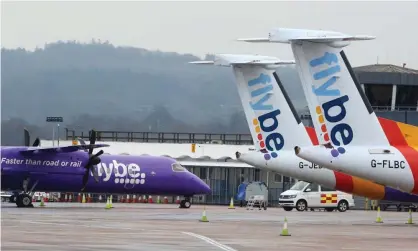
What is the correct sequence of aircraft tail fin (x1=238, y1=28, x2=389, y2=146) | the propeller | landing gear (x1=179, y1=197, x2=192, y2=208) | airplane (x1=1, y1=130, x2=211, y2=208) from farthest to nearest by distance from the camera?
landing gear (x1=179, y1=197, x2=192, y2=208), the propeller, airplane (x1=1, y1=130, x2=211, y2=208), aircraft tail fin (x1=238, y1=28, x2=389, y2=146)

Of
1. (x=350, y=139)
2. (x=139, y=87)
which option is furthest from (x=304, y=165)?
(x=139, y=87)

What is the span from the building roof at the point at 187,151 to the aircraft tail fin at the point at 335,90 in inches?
1492

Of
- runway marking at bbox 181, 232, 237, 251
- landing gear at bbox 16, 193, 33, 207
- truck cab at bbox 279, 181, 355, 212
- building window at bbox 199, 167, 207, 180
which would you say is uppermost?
building window at bbox 199, 167, 207, 180

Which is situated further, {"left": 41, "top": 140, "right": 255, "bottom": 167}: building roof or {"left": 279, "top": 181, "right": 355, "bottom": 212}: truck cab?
{"left": 41, "top": 140, "right": 255, "bottom": 167}: building roof

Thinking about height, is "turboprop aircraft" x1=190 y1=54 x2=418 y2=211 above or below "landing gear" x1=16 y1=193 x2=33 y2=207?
above

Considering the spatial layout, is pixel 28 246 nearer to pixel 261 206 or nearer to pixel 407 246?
pixel 407 246

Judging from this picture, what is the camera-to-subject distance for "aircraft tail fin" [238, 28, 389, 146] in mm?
37781

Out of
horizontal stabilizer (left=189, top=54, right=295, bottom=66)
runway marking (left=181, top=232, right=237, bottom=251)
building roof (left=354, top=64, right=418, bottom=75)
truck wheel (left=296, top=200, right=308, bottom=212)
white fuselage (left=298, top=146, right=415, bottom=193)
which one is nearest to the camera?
runway marking (left=181, top=232, right=237, bottom=251)

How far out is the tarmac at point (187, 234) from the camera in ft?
96.4

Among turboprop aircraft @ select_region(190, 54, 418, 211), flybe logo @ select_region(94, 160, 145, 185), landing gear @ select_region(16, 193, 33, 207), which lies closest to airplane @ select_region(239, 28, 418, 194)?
turboprop aircraft @ select_region(190, 54, 418, 211)

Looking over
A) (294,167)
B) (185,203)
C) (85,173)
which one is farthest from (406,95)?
(294,167)

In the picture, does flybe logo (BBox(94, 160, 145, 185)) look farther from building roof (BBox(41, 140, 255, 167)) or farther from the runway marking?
the runway marking

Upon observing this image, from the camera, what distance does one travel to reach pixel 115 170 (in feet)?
201

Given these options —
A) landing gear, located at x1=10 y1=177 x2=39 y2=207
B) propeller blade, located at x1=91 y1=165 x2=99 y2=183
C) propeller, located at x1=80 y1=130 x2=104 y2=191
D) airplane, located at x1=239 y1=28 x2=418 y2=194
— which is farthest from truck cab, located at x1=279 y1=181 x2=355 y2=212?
airplane, located at x1=239 y1=28 x2=418 y2=194
